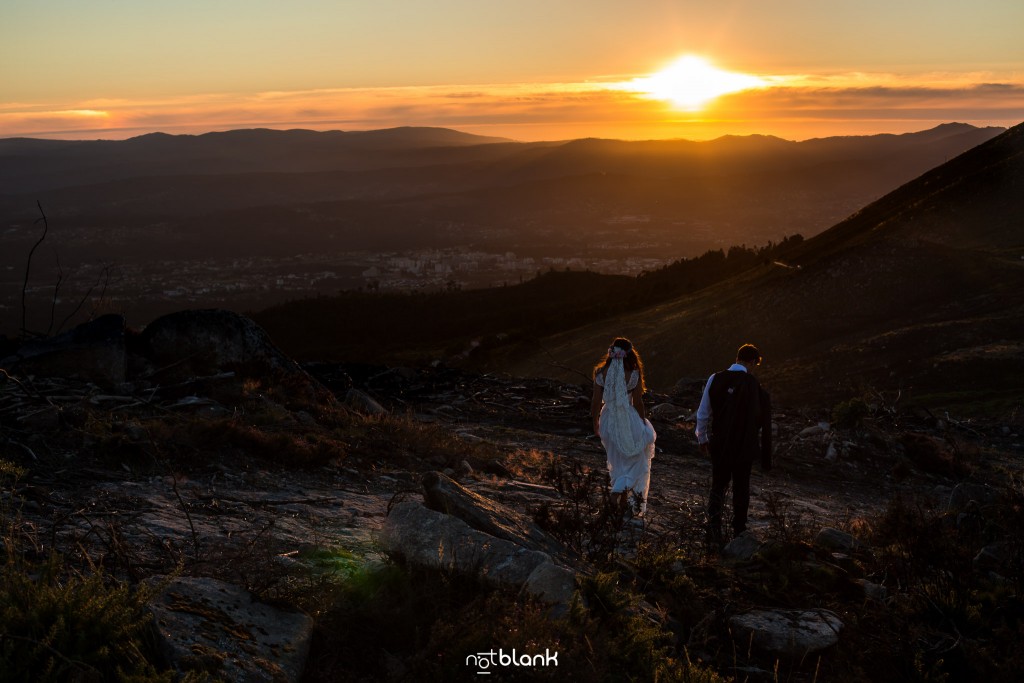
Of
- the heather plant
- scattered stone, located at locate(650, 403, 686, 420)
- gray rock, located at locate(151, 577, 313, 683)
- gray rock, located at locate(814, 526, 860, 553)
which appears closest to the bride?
gray rock, located at locate(814, 526, 860, 553)

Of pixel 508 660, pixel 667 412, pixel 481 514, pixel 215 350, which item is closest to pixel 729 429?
pixel 481 514

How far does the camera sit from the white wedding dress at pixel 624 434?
299 inches

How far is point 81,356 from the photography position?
10406mm

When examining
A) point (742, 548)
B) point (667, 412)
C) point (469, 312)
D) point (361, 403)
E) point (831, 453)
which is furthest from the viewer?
point (469, 312)

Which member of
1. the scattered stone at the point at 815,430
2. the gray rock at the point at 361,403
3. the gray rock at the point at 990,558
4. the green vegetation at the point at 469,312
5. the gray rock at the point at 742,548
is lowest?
the green vegetation at the point at 469,312

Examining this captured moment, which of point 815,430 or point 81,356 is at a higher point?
point 81,356

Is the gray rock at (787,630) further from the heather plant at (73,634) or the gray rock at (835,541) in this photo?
the heather plant at (73,634)

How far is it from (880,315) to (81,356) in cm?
2361

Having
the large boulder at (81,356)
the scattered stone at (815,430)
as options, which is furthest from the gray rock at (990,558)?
the large boulder at (81,356)

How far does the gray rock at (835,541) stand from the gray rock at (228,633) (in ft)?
15.2

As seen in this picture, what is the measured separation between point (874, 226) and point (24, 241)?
345 ft

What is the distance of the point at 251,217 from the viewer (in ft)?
518

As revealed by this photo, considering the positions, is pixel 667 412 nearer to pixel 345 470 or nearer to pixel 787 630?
pixel 345 470

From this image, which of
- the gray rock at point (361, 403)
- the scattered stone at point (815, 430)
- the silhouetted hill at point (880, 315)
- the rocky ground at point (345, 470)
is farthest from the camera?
the silhouetted hill at point (880, 315)
